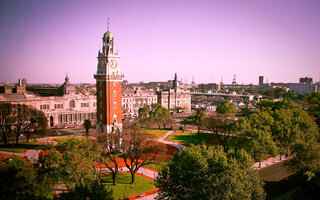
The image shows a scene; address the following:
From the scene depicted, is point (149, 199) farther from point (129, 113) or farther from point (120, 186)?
point (129, 113)

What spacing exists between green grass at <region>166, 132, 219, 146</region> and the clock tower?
1701cm

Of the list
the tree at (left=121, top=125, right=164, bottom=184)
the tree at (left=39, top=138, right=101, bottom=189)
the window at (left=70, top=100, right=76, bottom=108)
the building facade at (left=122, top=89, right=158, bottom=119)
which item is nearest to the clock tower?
the tree at (left=121, top=125, right=164, bottom=184)

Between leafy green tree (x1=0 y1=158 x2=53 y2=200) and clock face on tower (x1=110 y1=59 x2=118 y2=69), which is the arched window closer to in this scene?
clock face on tower (x1=110 y1=59 x2=118 y2=69)

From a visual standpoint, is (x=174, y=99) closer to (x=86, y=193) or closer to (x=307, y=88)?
(x=86, y=193)

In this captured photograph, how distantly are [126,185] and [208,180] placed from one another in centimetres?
1459

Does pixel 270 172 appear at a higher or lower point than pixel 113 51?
lower

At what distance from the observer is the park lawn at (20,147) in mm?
45597

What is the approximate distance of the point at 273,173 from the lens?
3569 centimetres

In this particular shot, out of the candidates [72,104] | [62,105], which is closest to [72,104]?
[72,104]

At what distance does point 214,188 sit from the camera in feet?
65.2

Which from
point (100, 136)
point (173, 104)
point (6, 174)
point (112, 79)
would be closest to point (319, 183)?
point (100, 136)

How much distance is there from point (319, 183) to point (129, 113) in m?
76.8

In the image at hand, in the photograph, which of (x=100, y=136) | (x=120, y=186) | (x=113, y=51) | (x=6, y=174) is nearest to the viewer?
(x=6, y=174)

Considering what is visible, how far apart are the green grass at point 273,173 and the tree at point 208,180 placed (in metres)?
12.6
